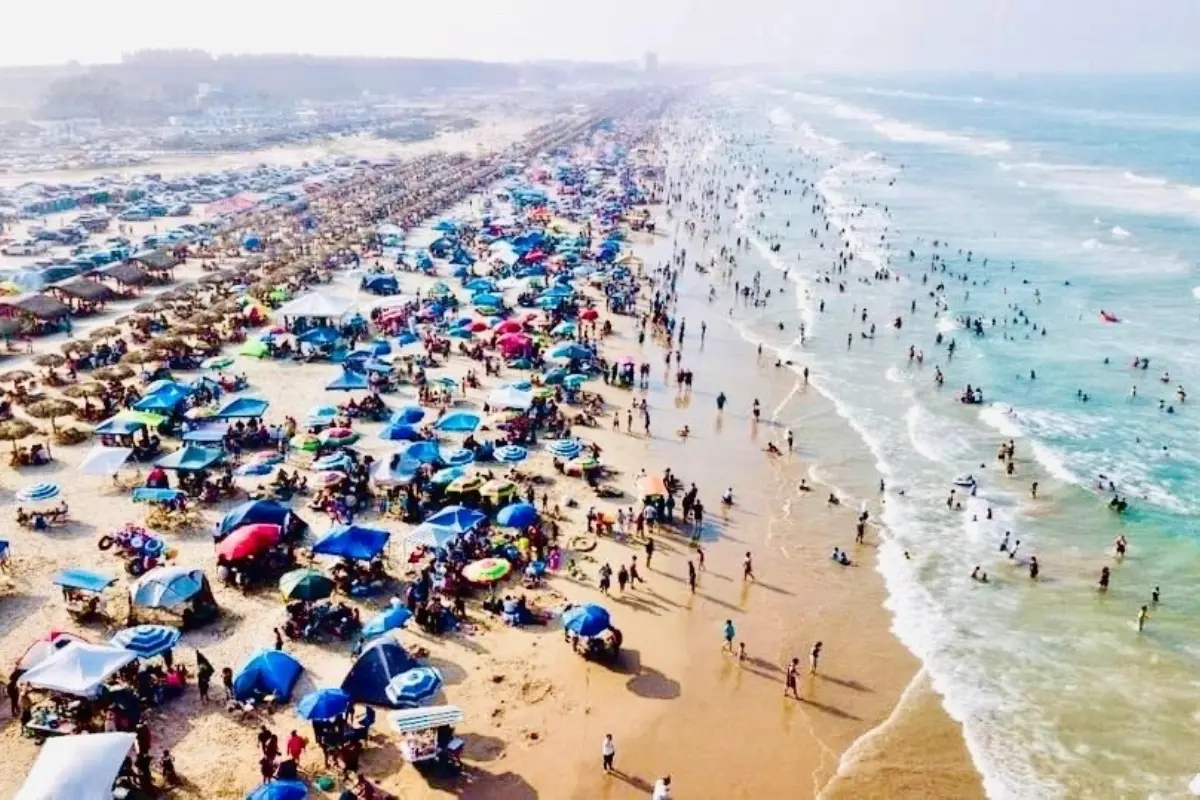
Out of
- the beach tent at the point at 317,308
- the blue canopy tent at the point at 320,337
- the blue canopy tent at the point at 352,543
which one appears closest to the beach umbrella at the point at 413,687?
the blue canopy tent at the point at 352,543

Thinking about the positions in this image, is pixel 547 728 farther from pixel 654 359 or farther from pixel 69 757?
pixel 654 359

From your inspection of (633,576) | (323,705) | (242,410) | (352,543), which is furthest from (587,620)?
(242,410)

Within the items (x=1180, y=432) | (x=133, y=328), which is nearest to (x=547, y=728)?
(x=1180, y=432)

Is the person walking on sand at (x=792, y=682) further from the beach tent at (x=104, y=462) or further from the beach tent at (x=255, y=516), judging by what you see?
the beach tent at (x=104, y=462)

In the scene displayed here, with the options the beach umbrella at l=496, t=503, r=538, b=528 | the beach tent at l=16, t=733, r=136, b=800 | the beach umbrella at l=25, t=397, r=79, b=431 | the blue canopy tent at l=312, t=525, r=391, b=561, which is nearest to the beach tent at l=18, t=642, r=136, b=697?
the beach tent at l=16, t=733, r=136, b=800

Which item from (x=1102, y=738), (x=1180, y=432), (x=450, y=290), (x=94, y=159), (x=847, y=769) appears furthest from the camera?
(x=94, y=159)

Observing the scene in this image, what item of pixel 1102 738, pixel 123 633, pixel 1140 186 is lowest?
pixel 1102 738

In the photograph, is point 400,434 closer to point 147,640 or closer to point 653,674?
point 147,640
